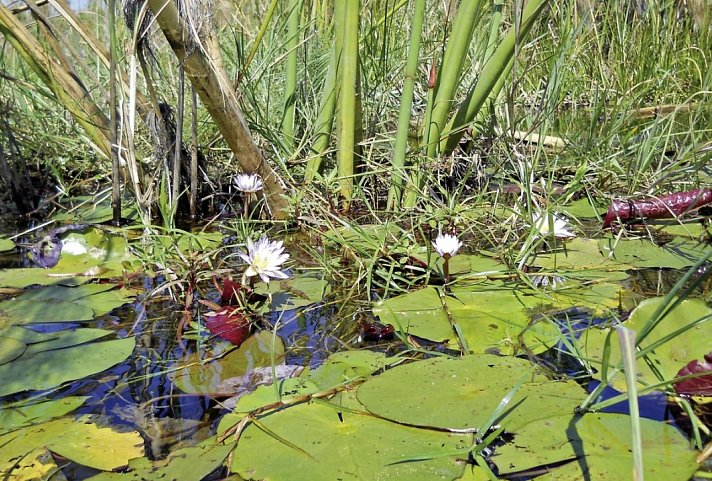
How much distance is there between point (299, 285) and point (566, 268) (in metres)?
0.63

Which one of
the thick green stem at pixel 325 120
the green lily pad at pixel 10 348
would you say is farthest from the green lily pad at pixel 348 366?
the thick green stem at pixel 325 120

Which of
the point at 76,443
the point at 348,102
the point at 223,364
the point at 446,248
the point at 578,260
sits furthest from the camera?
the point at 348,102

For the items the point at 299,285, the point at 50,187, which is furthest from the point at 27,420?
the point at 50,187

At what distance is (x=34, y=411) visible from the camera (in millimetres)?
1048

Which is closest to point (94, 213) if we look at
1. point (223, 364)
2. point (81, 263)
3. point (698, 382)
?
point (81, 263)

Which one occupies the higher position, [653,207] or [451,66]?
[451,66]

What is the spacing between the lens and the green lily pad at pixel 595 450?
0.81 meters

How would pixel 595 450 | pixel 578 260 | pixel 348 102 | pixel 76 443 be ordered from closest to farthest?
pixel 595 450, pixel 76 443, pixel 578 260, pixel 348 102

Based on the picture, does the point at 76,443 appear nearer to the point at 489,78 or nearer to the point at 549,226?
the point at 549,226

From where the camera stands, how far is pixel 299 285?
153 centimetres

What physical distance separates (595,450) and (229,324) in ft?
2.47

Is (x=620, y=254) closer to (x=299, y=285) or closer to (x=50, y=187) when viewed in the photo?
(x=299, y=285)

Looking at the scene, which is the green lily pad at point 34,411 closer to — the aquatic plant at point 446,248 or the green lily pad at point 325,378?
the green lily pad at point 325,378

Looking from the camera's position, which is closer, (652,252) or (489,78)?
(652,252)
